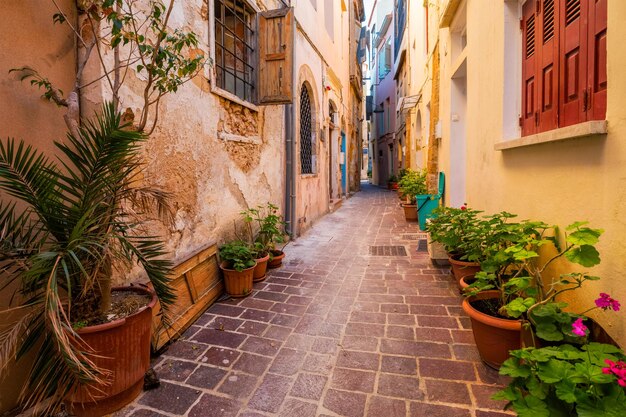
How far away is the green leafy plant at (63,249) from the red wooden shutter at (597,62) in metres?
2.45

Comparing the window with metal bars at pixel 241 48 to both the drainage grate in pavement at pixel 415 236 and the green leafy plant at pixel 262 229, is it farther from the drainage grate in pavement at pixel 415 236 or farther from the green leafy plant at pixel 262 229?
the drainage grate in pavement at pixel 415 236

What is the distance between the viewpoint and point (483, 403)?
2000 millimetres

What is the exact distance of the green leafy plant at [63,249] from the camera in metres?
1.55

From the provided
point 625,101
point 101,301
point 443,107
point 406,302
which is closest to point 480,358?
point 406,302

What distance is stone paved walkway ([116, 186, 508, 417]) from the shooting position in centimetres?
205

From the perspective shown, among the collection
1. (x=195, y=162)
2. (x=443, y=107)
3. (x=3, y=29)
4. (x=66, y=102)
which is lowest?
(x=195, y=162)

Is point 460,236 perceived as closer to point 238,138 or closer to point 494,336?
point 494,336

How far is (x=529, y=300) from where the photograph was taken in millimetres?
1866

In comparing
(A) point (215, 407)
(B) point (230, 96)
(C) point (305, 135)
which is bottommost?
(A) point (215, 407)

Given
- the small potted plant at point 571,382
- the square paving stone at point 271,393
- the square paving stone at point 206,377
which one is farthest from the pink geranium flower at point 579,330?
the square paving stone at point 206,377

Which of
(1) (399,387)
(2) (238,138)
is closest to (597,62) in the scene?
(1) (399,387)

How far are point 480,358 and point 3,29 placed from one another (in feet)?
11.4

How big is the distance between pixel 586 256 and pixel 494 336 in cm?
83

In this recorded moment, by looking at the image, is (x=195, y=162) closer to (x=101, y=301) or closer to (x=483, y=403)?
(x=101, y=301)
